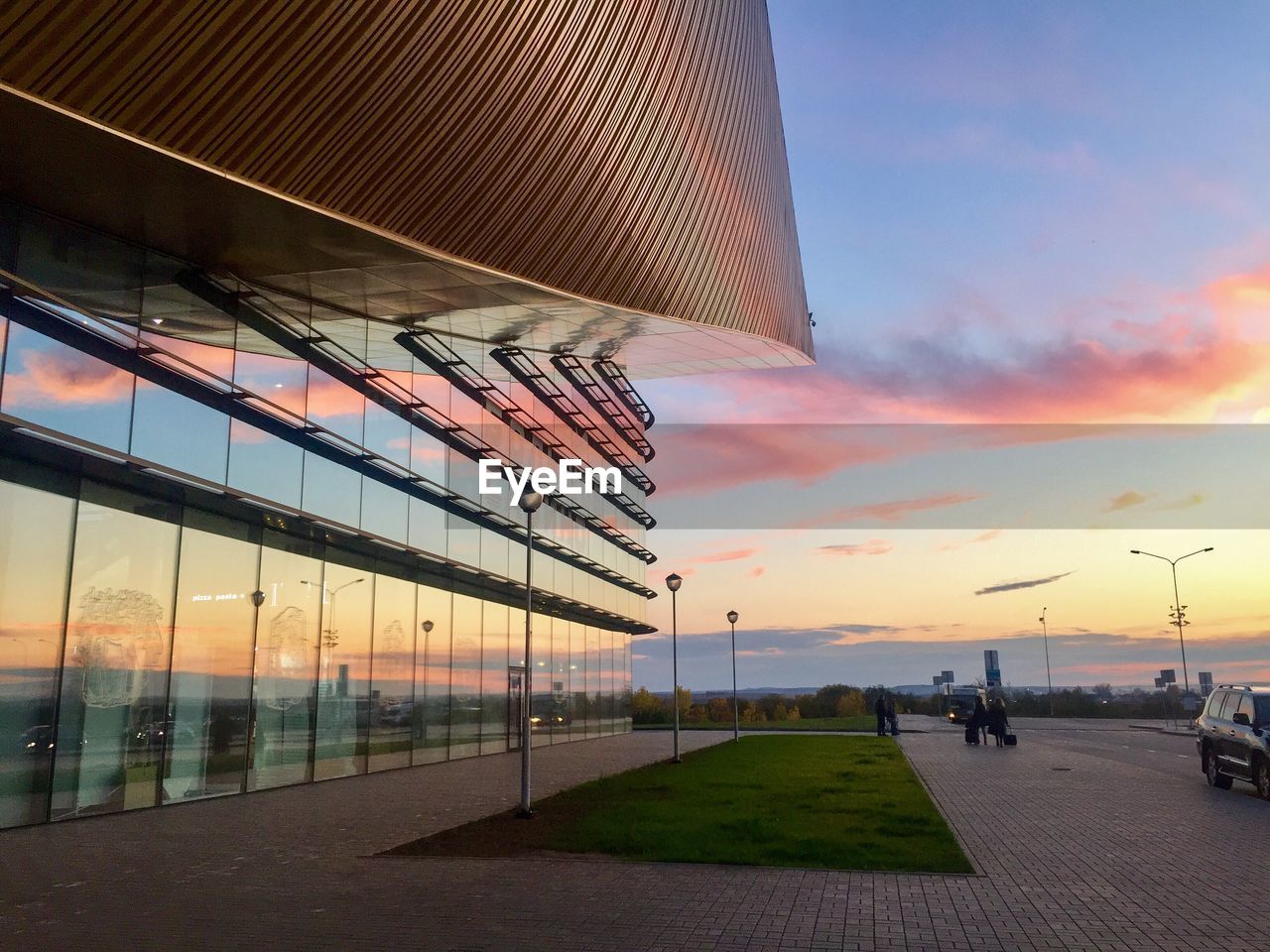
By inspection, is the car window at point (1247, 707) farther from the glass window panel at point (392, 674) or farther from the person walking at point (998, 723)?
the glass window panel at point (392, 674)

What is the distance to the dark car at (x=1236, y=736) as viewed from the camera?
17125 mm


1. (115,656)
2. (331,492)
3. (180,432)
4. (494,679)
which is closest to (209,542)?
(180,432)

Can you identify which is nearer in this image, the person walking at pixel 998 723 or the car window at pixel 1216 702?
the car window at pixel 1216 702

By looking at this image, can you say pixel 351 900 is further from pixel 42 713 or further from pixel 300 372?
pixel 300 372

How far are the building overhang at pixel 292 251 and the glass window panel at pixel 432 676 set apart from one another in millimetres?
6431

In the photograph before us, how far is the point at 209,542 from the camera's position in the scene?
55.9 feet

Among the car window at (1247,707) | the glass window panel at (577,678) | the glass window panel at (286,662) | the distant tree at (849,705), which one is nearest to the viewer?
the car window at (1247,707)

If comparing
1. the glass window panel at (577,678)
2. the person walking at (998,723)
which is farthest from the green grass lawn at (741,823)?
the glass window panel at (577,678)

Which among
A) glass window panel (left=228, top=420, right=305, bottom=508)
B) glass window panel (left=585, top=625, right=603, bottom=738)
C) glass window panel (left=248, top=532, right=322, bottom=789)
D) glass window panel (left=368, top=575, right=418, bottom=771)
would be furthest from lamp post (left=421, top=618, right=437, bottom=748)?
glass window panel (left=585, top=625, right=603, bottom=738)

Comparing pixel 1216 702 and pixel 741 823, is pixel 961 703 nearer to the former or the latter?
pixel 1216 702

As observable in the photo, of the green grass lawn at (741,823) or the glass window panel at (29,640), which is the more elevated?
the glass window panel at (29,640)

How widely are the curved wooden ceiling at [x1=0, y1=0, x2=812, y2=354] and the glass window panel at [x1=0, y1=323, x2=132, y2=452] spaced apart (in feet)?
11.0

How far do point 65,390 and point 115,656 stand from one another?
406 cm

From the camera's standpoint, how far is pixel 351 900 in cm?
909
